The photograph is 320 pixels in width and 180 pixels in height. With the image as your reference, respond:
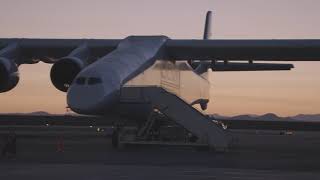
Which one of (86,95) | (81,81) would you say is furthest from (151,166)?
(81,81)

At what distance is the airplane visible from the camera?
2286 centimetres

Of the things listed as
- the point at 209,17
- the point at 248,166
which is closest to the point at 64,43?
the point at 248,166

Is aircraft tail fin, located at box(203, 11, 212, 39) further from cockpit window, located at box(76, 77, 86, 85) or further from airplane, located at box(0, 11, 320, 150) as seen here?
cockpit window, located at box(76, 77, 86, 85)

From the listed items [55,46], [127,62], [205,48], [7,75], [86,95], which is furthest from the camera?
[55,46]

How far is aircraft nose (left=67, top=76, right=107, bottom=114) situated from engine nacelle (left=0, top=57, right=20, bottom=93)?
16.2ft

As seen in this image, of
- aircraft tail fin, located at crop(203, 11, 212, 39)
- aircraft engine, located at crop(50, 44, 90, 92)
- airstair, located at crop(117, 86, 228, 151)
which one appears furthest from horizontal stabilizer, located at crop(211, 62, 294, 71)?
airstair, located at crop(117, 86, 228, 151)

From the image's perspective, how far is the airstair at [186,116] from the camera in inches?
874

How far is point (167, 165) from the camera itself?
16281 millimetres

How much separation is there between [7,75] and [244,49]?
37.5 ft

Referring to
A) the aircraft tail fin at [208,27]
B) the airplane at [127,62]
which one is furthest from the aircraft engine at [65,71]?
the aircraft tail fin at [208,27]

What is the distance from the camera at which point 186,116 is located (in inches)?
907

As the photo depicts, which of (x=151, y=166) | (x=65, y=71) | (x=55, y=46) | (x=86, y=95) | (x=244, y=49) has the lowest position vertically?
(x=151, y=166)

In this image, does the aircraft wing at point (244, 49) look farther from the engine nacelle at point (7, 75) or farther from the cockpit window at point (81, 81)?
the engine nacelle at point (7, 75)

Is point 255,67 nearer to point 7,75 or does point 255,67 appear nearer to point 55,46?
point 55,46
